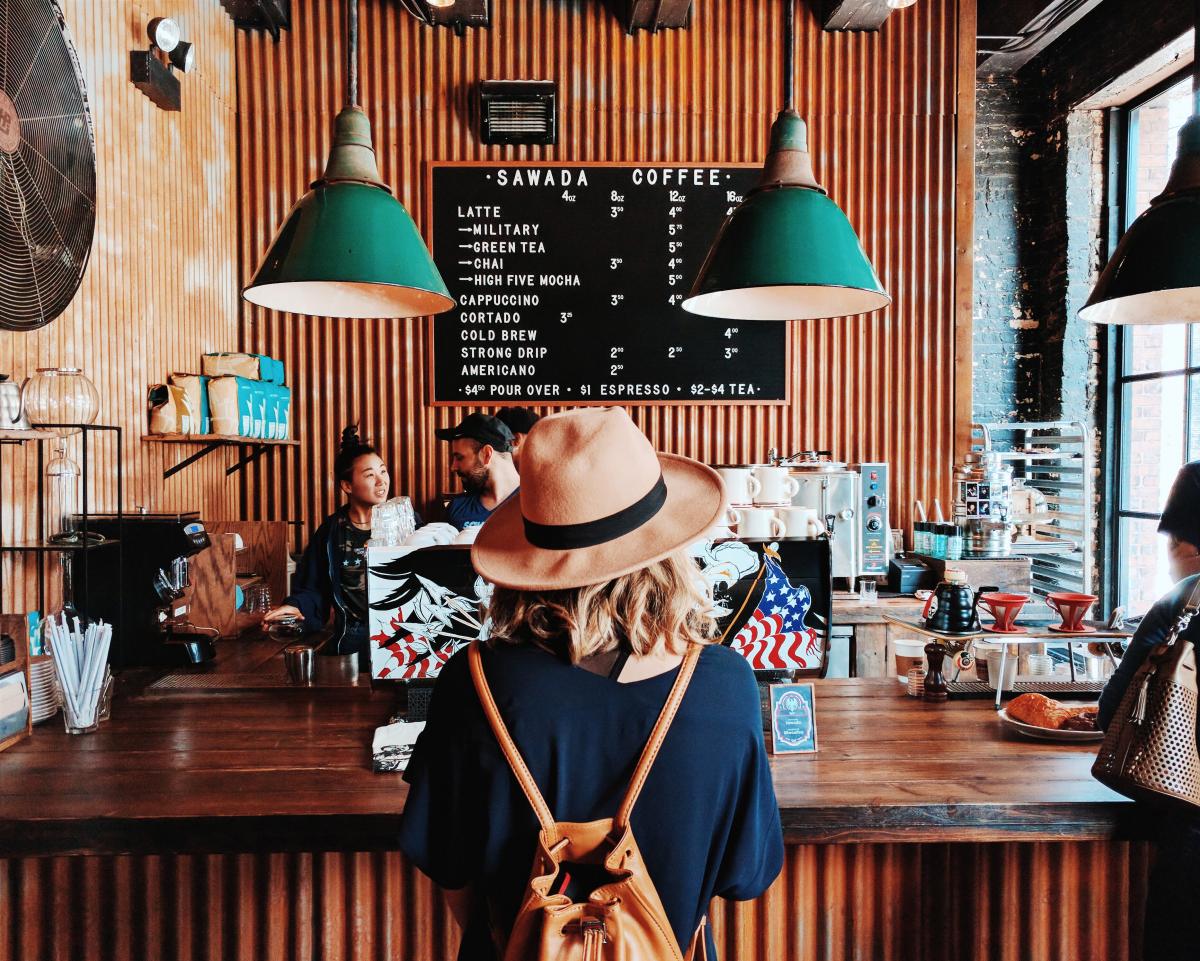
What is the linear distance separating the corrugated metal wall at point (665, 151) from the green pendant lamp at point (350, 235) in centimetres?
241

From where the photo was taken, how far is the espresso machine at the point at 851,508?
386cm

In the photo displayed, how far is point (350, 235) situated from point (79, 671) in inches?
46.3

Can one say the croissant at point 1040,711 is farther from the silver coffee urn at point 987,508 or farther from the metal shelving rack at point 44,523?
the metal shelving rack at point 44,523

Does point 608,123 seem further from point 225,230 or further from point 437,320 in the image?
point 225,230

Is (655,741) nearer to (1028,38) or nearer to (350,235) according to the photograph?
(350,235)

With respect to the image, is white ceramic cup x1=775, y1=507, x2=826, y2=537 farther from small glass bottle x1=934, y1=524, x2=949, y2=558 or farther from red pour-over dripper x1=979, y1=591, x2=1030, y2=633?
red pour-over dripper x1=979, y1=591, x2=1030, y2=633

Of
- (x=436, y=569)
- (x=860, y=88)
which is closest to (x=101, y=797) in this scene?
(x=436, y=569)

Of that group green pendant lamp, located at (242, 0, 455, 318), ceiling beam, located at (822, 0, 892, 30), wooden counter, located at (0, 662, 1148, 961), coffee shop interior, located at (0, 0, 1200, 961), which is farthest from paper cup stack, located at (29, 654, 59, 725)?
ceiling beam, located at (822, 0, 892, 30)

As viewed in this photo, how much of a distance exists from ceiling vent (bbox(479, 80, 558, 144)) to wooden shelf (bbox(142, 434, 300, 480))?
193 centimetres

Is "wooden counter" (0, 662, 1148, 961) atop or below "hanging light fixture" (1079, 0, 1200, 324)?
below

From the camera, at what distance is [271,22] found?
4.20 metres

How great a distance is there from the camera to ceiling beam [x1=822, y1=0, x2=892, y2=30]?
4113mm

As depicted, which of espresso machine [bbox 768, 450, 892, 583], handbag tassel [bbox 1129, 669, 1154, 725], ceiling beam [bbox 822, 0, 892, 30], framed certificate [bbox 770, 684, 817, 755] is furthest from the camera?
ceiling beam [bbox 822, 0, 892, 30]

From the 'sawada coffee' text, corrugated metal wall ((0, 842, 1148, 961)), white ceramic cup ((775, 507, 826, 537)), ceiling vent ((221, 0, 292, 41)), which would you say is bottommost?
corrugated metal wall ((0, 842, 1148, 961))
